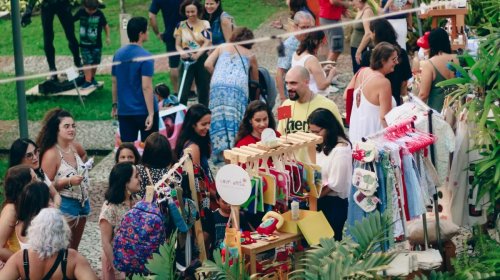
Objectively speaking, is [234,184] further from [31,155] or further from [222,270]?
[31,155]

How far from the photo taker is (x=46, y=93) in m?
16.5

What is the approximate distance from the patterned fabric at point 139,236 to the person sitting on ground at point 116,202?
0.32 meters

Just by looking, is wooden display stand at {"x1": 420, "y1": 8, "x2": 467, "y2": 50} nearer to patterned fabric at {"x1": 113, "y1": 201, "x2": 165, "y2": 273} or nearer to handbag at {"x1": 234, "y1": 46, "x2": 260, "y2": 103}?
handbag at {"x1": 234, "y1": 46, "x2": 260, "y2": 103}

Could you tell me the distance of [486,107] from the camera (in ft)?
29.1

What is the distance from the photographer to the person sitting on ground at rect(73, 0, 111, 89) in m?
16.2

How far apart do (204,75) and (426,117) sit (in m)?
5.08

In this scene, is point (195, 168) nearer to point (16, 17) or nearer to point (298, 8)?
point (16, 17)

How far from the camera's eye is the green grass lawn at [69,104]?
15602mm

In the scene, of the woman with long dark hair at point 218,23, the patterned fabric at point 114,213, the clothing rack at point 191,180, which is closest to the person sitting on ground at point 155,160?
the clothing rack at point 191,180

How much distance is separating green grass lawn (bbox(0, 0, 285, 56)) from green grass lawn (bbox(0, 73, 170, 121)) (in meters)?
2.22

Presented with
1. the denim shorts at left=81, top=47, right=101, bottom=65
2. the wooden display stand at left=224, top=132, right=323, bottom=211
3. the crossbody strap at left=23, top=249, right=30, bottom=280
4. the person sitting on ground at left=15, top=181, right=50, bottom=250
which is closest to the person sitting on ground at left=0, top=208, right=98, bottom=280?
the crossbody strap at left=23, top=249, right=30, bottom=280

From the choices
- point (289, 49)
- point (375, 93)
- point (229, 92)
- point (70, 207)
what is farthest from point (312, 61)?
point (70, 207)

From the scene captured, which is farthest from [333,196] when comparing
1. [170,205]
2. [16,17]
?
[16,17]

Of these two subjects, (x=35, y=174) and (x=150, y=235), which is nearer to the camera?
(x=150, y=235)
